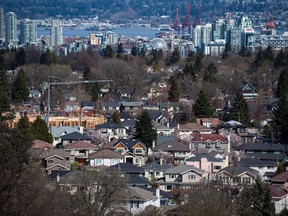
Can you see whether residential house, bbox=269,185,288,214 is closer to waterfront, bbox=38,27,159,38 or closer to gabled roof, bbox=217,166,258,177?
gabled roof, bbox=217,166,258,177

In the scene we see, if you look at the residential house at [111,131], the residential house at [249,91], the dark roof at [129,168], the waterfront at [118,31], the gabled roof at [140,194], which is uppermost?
the gabled roof at [140,194]

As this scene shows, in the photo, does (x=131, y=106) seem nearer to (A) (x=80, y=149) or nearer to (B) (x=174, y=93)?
(B) (x=174, y=93)

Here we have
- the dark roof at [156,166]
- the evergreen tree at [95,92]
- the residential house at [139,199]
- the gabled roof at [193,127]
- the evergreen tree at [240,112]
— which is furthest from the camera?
the evergreen tree at [95,92]

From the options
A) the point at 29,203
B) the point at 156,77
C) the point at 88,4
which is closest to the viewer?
the point at 29,203

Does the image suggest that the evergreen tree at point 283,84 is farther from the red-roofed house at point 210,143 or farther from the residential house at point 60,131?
the red-roofed house at point 210,143

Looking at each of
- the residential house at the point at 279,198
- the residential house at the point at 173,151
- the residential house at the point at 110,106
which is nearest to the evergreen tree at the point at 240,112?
the residential house at the point at 110,106

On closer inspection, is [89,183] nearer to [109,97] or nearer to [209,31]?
[109,97]

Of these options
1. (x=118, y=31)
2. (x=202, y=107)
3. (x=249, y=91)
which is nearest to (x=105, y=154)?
(x=202, y=107)

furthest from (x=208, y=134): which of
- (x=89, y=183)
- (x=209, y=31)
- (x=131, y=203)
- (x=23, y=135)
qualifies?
(x=209, y=31)
